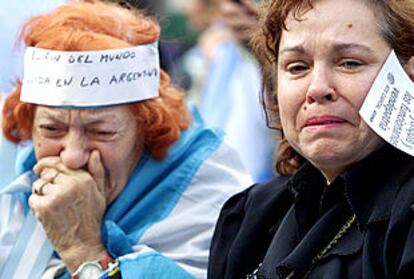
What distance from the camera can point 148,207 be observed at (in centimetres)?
382

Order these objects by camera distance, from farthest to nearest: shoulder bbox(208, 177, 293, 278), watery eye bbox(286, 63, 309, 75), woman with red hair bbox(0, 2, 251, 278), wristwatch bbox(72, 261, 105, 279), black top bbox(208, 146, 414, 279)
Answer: woman with red hair bbox(0, 2, 251, 278)
wristwatch bbox(72, 261, 105, 279)
shoulder bbox(208, 177, 293, 278)
watery eye bbox(286, 63, 309, 75)
black top bbox(208, 146, 414, 279)

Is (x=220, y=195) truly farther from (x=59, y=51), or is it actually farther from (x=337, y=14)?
(x=337, y=14)

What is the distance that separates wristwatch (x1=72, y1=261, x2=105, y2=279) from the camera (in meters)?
3.59

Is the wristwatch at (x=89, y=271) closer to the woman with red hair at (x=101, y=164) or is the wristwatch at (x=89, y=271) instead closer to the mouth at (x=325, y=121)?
the woman with red hair at (x=101, y=164)

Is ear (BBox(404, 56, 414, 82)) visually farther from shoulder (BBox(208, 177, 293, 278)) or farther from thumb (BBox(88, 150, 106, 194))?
thumb (BBox(88, 150, 106, 194))

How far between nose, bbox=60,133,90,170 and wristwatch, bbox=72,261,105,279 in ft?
1.11

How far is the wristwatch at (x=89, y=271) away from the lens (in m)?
3.59

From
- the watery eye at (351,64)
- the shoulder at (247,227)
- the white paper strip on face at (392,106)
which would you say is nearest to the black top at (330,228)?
the shoulder at (247,227)

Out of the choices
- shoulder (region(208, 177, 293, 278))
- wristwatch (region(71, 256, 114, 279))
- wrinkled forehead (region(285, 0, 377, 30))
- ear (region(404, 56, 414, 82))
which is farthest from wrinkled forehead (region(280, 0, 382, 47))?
wristwatch (region(71, 256, 114, 279))

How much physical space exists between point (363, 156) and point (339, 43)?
30cm

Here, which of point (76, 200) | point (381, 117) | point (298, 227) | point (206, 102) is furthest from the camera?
point (206, 102)

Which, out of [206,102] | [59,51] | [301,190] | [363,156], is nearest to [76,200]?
[59,51]

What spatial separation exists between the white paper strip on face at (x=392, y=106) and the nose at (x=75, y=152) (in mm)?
1252

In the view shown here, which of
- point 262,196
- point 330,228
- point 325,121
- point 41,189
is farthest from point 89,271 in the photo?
point 325,121
